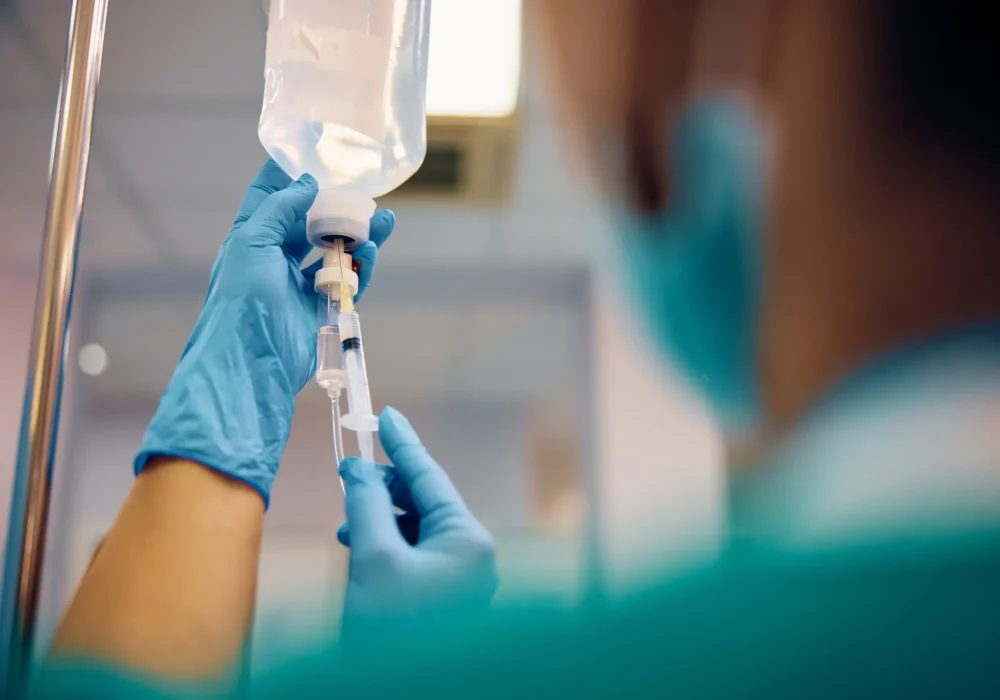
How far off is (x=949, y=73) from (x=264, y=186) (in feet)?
→ 2.55

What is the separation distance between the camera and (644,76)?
50 centimetres

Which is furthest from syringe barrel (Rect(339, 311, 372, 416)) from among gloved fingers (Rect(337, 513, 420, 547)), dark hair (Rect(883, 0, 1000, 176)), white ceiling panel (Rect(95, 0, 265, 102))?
white ceiling panel (Rect(95, 0, 265, 102))

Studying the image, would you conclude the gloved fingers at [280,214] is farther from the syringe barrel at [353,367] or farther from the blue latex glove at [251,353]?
the syringe barrel at [353,367]

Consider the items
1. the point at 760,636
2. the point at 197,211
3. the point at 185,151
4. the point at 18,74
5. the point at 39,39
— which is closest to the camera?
the point at 760,636

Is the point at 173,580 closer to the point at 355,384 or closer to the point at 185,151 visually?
the point at 355,384

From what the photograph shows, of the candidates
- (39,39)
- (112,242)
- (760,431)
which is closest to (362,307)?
(112,242)

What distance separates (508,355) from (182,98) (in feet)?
6.21

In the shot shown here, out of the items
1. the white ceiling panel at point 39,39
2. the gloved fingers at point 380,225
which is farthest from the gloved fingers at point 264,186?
the white ceiling panel at point 39,39

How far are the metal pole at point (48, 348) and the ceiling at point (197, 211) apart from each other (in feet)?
3.98

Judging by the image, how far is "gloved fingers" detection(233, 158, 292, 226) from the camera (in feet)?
3.19

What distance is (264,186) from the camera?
0.99 meters

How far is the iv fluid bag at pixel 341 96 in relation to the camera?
0.87 m

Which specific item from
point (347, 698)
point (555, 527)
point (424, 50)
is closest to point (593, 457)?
point (555, 527)

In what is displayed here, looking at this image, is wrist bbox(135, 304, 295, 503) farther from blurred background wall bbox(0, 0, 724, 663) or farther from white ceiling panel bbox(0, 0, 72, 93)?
white ceiling panel bbox(0, 0, 72, 93)
